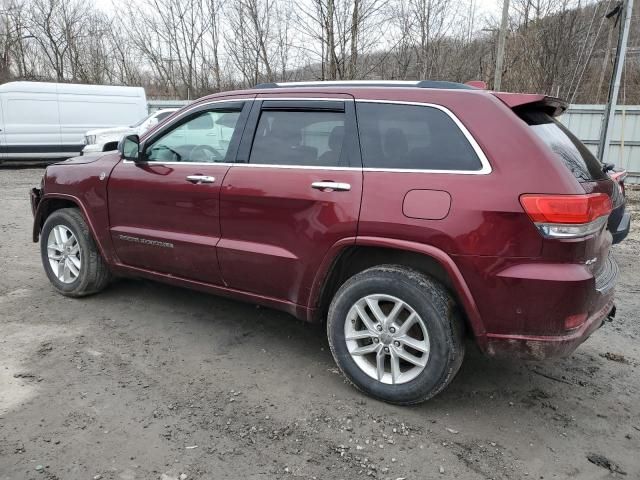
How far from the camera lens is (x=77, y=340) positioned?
3.69m

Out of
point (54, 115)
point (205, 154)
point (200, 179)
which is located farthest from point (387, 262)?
point (54, 115)

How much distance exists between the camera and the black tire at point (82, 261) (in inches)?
171

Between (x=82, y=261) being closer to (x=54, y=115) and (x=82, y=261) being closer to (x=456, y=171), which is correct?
(x=456, y=171)

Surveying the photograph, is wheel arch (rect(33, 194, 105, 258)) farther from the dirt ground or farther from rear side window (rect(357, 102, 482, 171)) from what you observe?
rear side window (rect(357, 102, 482, 171))

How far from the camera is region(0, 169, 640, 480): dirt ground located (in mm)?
2420

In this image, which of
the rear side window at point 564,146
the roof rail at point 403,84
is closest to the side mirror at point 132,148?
the roof rail at point 403,84

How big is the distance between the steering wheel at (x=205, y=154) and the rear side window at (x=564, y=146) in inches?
77.9

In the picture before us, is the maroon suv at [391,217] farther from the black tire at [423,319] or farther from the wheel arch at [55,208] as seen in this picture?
the wheel arch at [55,208]

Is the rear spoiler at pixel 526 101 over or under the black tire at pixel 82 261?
over

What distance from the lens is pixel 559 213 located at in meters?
2.45

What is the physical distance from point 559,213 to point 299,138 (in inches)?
63.5

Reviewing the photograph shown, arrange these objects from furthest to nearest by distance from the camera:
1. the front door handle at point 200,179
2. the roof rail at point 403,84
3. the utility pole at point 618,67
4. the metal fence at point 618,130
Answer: the metal fence at point 618,130
the utility pole at point 618,67
the front door handle at point 200,179
the roof rail at point 403,84

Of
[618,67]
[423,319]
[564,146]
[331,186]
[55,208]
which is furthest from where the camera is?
[618,67]

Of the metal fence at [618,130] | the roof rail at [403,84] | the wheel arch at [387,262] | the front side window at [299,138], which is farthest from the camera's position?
the metal fence at [618,130]
